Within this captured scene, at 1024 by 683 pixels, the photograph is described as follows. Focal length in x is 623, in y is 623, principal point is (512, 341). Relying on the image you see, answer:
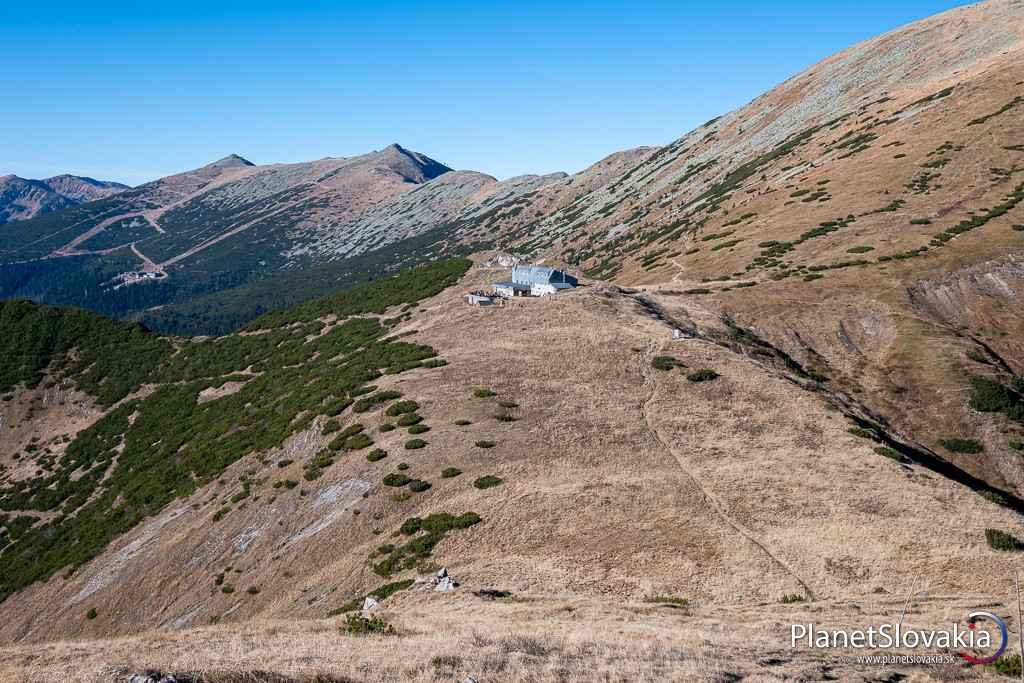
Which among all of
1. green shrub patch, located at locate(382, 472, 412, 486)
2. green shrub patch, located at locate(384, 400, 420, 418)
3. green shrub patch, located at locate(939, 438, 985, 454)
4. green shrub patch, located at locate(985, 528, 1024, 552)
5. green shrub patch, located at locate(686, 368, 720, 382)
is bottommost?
green shrub patch, located at locate(939, 438, 985, 454)

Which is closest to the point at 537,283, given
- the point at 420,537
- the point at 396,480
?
the point at 396,480

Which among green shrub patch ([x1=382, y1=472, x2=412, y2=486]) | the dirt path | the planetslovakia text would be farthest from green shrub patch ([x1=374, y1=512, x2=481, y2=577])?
the planetslovakia text

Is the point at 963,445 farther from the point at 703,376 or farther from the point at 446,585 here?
the point at 446,585

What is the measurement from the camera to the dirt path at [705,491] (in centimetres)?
2769

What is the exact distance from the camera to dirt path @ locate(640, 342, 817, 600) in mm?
27688

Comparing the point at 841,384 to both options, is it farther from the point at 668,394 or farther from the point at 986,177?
the point at 986,177

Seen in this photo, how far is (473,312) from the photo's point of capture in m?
65.4

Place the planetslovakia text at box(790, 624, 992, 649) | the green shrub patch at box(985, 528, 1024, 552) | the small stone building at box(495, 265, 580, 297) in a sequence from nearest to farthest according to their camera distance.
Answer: the planetslovakia text at box(790, 624, 992, 649) → the green shrub patch at box(985, 528, 1024, 552) → the small stone building at box(495, 265, 580, 297)

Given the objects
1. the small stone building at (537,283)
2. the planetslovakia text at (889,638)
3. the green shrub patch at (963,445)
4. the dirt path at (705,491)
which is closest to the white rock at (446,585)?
the planetslovakia text at (889,638)

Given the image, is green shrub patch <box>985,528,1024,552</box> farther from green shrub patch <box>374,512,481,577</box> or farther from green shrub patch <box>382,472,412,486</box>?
green shrub patch <box>382,472,412,486</box>

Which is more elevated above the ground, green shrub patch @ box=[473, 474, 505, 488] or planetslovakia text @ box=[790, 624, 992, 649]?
green shrub patch @ box=[473, 474, 505, 488]

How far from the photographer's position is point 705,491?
3406 cm

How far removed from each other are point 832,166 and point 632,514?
379 ft

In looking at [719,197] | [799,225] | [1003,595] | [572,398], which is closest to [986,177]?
[799,225]
